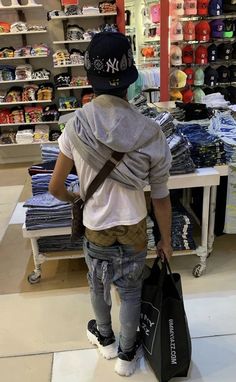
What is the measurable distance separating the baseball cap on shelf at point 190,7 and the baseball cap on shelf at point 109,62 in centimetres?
466

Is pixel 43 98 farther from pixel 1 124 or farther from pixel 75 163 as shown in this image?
pixel 75 163

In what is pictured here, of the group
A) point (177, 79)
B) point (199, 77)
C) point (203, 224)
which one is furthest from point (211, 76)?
point (203, 224)

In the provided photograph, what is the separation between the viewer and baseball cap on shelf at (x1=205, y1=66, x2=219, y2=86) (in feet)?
18.5

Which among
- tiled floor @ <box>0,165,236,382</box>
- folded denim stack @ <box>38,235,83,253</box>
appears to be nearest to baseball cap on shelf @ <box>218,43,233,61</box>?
tiled floor @ <box>0,165,236,382</box>

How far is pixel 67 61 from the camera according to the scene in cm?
496

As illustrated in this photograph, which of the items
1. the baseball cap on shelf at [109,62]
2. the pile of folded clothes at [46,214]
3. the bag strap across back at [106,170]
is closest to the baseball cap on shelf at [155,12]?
the pile of folded clothes at [46,214]

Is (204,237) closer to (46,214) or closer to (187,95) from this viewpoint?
(46,214)

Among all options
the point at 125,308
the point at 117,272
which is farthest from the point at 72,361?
the point at 117,272

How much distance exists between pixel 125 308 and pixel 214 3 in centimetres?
513

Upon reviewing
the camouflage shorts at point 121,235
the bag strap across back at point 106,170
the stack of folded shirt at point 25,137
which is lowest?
the stack of folded shirt at point 25,137

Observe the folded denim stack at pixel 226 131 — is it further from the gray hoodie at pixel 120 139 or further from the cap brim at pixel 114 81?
the cap brim at pixel 114 81

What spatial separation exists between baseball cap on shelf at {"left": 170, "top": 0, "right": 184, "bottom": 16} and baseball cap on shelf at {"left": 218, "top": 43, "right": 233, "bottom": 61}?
2.66 feet

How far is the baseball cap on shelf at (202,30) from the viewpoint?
5430 millimetres

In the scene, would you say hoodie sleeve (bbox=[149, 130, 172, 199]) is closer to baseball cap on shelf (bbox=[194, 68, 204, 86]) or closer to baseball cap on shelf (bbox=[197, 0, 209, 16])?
baseball cap on shelf (bbox=[194, 68, 204, 86])
